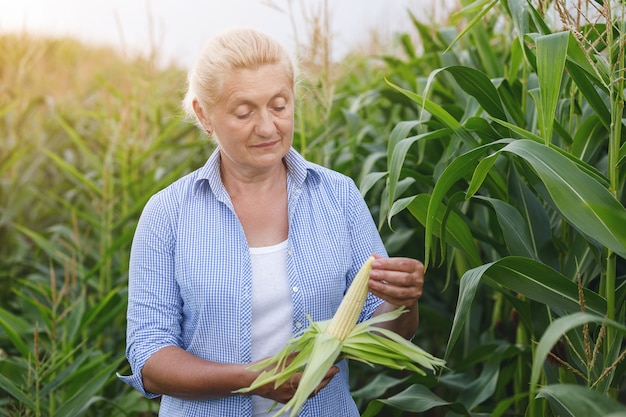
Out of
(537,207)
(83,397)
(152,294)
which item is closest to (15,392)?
(83,397)

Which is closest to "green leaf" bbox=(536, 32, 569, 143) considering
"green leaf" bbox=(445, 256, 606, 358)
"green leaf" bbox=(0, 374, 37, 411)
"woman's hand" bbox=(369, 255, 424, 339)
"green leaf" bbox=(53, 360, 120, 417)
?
"green leaf" bbox=(445, 256, 606, 358)

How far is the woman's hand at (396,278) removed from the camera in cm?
158

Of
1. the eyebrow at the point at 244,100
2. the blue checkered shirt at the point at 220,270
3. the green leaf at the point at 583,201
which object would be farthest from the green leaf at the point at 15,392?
the green leaf at the point at 583,201

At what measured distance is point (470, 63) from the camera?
298cm

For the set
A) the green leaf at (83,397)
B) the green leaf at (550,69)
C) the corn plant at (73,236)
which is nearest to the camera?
the green leaf at (550,69)

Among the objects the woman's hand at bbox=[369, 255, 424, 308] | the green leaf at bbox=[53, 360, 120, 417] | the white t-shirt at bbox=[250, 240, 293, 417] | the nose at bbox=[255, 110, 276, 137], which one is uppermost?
the nose at bbox=[255, 110, 276, 137]

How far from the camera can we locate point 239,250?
1.83 m

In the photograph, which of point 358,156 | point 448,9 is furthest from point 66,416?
point 448,9

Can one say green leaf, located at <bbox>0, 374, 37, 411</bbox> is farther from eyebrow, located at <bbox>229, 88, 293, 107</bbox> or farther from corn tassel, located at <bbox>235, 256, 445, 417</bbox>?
eyebrow, located at <bbox>229, 88, 293, 107</bbox>

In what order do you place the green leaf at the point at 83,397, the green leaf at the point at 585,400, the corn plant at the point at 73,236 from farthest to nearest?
the corn plant at the point at 73,236, the green leaf at the point at 83,397, the green leaf at the point at 585,400

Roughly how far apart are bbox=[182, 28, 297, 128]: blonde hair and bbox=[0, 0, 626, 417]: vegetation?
332mm

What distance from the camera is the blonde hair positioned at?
1755mm

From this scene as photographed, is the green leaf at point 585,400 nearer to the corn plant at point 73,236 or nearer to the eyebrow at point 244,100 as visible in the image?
the eyebrow at point 244,100

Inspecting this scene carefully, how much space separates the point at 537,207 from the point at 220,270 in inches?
32.6
